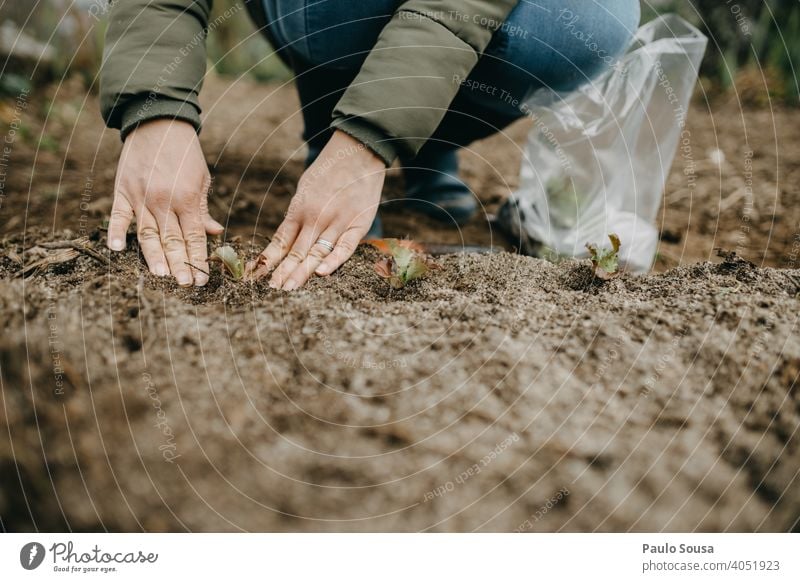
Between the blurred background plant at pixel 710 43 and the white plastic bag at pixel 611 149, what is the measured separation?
140 cm

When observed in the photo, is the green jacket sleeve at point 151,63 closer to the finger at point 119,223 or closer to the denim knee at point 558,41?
the finger at point 119,223

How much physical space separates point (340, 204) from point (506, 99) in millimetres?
772

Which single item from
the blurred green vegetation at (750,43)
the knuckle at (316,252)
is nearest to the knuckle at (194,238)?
the knuckle at (316,252)

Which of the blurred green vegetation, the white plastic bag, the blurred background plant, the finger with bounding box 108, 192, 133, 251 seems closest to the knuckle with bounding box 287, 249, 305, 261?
the finger with bounding box 108, 192, 133, 251

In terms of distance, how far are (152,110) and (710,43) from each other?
342 cm

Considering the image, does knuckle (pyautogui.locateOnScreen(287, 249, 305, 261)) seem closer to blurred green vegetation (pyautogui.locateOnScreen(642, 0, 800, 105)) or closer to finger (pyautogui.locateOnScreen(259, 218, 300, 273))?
finger (pyautogui.locateOnScreen(259, 218, 300, 273))

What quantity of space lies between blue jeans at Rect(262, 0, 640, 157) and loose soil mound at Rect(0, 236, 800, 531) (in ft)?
2.64

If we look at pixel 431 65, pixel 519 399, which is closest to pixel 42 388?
pixel 519 399

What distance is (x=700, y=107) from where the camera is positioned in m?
3.18

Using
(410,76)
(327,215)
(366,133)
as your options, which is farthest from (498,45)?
(327,215)

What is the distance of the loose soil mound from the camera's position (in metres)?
0.87
